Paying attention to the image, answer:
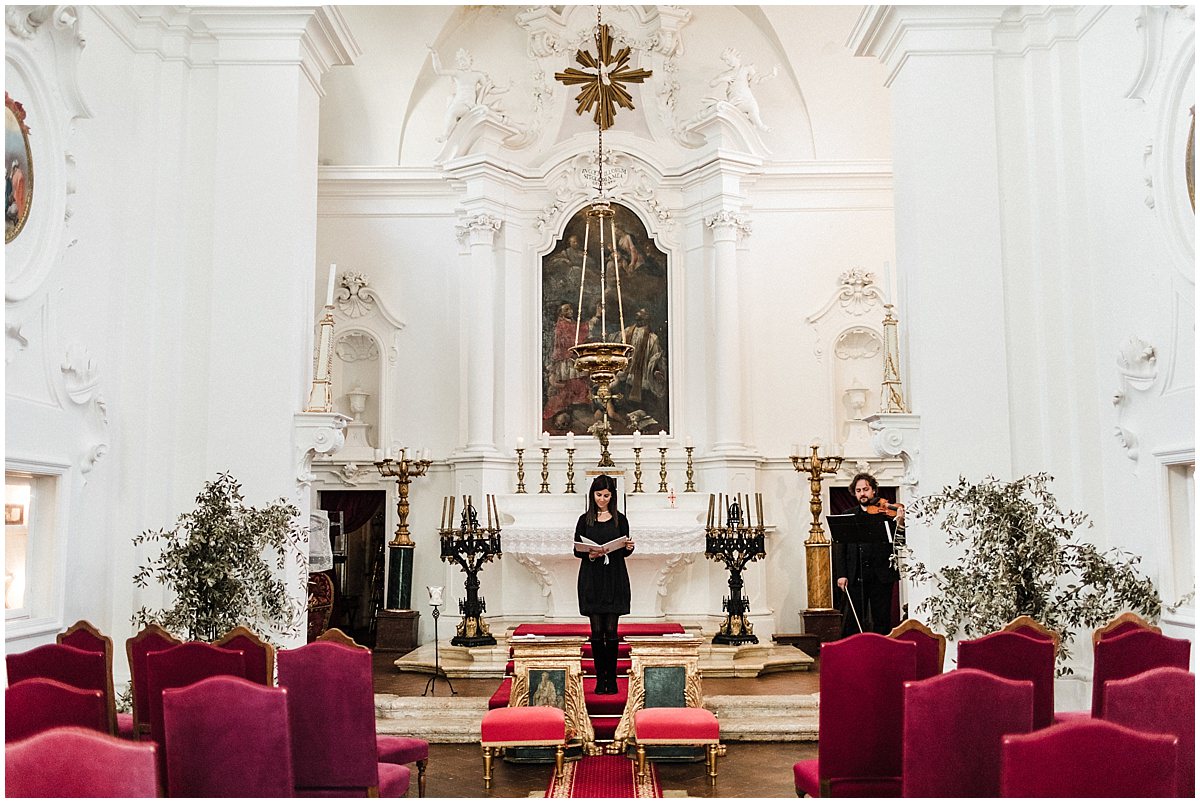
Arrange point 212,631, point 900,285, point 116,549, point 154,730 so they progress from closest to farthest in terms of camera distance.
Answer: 1. point 154,730
2. point 212,631
3. point 116,549
4. point 900,285

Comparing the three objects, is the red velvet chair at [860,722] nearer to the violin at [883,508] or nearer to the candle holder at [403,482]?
the violin at [883,508]

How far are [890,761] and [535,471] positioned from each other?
854cm

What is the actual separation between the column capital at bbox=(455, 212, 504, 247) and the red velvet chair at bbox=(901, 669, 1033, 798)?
9.98 meters

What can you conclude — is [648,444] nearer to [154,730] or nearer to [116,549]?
[116,549]

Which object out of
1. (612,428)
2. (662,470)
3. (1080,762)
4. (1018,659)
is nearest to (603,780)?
(1018,659)

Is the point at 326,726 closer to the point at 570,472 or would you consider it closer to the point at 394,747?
the point at 394,747

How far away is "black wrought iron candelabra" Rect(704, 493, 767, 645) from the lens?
416 inches

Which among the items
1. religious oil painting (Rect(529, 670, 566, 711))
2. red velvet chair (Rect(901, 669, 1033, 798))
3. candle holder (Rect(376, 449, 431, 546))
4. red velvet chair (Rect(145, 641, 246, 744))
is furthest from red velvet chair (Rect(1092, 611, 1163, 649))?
candle holder (Rect(376, 449, 431, 546))

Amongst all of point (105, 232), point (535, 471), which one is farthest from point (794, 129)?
point (105, 232)

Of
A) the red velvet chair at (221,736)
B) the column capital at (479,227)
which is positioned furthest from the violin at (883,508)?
the red velvet chair at (221,736)

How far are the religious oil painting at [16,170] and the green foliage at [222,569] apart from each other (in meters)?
2.12

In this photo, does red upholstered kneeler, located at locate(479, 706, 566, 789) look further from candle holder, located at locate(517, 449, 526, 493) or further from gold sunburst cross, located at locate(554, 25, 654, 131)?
candle holder, located at locate(517, 449, 526, 493)

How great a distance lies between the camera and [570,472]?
12.2 m

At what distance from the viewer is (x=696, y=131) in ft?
43.2
